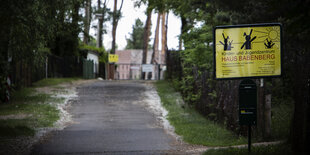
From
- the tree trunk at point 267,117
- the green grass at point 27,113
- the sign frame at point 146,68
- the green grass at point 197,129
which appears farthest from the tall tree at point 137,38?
the tree trunk at point 267,117

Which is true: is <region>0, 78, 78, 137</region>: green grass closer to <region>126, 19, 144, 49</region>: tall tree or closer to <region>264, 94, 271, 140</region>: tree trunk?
<region>264, 94, 271, 140</region>: tree trunk

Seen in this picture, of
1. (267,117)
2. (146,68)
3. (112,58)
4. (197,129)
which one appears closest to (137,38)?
(146,68)

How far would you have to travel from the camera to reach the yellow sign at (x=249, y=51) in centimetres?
844

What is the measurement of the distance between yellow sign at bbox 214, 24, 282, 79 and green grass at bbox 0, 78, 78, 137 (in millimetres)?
5926

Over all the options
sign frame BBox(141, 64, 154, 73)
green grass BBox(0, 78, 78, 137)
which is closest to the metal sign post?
green grass BBox(0, 78, 78, 137)

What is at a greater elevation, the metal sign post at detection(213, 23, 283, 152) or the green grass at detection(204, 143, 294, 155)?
the metal sign post at detection(213, 23, 283, 152)

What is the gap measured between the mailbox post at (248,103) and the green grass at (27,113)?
6.02 metres

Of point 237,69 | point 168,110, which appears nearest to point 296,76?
point 237,69

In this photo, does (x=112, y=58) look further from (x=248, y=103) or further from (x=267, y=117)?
(x=248, y=103)

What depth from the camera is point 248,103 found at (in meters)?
8.31

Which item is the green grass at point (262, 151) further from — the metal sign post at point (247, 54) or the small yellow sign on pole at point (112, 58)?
the small yellow sign on pole at point (112, 58)

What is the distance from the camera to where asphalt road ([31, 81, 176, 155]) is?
9.82 m

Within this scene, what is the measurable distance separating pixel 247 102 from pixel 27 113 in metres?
9.61

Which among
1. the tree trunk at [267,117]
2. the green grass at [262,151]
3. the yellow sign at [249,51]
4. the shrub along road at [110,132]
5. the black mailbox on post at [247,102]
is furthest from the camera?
the tree trunk at [267,117]
